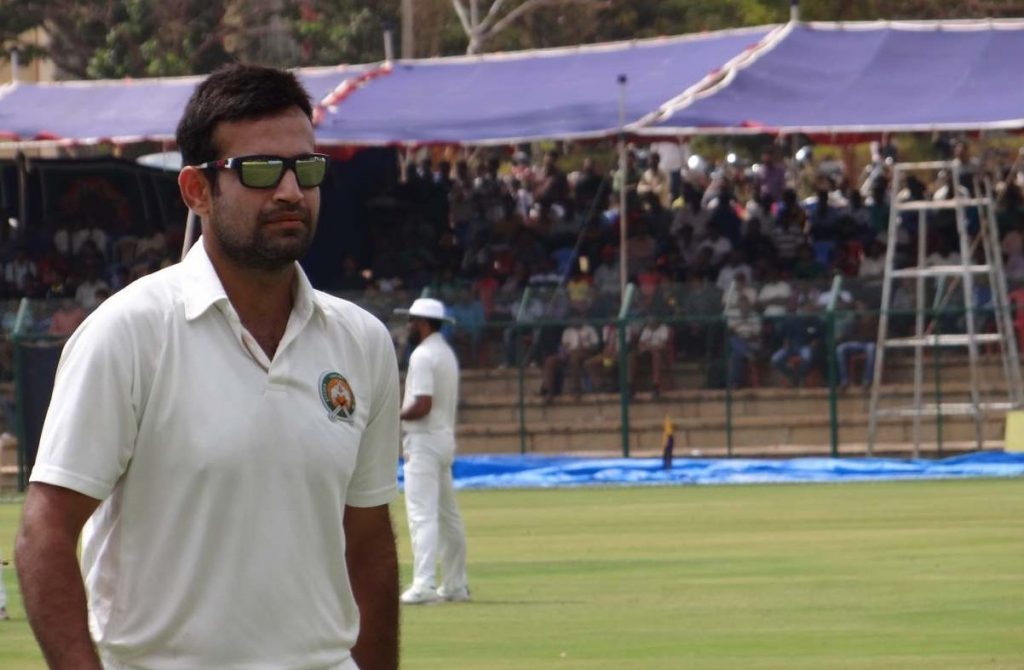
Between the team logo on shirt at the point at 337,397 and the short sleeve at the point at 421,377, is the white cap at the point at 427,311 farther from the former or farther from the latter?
the team logo on shirt at the point at 337,397

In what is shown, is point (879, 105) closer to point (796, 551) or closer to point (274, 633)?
point (796, 551)

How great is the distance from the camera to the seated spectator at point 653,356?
32906 mm

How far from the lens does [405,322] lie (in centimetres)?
3275

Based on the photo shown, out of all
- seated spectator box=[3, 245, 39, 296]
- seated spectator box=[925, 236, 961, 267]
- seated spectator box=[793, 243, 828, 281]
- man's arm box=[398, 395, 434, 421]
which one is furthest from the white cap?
seated spectator box=[3, 245, 39, 296]

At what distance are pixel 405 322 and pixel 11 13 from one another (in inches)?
807

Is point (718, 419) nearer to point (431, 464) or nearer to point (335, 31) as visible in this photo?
point (431, 464)

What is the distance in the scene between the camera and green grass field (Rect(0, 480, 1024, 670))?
42.7 feet

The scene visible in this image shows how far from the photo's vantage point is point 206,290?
15.1 feet

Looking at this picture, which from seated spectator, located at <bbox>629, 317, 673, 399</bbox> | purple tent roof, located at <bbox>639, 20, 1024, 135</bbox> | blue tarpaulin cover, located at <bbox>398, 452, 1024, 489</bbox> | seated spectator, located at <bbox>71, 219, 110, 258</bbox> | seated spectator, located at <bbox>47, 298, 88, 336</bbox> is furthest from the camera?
seated spectator, located at <bbox>71, 219, 110, 258</bbox>

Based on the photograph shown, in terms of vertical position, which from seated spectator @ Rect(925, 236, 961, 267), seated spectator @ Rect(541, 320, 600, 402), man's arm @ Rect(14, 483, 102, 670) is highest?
man's arm @ Rect(14, 483, 102, 670)

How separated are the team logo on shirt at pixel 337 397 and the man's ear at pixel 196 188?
1.32ft

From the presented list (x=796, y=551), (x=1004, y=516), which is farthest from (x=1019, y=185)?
(x=796, y=551)

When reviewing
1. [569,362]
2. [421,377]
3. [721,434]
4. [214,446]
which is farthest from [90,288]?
[214,446]

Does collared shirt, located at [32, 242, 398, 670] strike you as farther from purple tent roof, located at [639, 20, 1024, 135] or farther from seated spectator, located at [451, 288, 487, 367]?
seated spectator, located at [451, 288, 487, 367]
